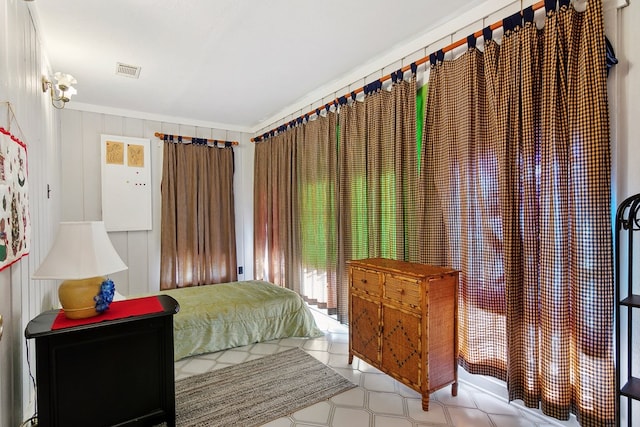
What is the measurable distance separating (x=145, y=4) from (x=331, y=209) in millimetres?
2253

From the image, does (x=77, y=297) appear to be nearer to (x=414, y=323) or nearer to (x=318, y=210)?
(x=414, y=323)

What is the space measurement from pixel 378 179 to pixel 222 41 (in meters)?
1.67

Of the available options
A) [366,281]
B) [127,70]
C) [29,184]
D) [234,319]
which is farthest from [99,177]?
[366,281]

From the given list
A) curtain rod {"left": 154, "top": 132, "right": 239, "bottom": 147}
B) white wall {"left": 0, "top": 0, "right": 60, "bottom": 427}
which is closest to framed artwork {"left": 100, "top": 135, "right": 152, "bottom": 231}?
curtain rod {"left": 154, "top": 132, "right": 239, "bottom": 147}

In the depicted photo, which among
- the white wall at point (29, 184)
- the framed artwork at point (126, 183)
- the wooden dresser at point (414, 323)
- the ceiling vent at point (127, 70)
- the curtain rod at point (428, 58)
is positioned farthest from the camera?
the framed artwork at point (126, 183)

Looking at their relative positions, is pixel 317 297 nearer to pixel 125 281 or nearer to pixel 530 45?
pixel 125 281

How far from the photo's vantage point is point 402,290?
2154mm

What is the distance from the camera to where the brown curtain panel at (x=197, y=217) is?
442 centimetres

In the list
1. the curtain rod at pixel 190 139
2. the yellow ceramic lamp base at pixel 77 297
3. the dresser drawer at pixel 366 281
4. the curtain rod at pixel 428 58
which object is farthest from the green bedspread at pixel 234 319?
the curtain rod at pixel 190 139

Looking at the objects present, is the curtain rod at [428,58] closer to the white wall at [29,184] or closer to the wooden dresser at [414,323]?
the wooden dresser at [414,323]

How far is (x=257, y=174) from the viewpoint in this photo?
488 centimetres

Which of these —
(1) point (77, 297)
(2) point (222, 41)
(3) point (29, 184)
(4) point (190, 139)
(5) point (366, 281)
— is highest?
(2) point (222, 41)

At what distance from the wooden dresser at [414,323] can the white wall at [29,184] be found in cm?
200

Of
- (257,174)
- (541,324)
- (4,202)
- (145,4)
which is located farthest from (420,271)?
(257,174)
